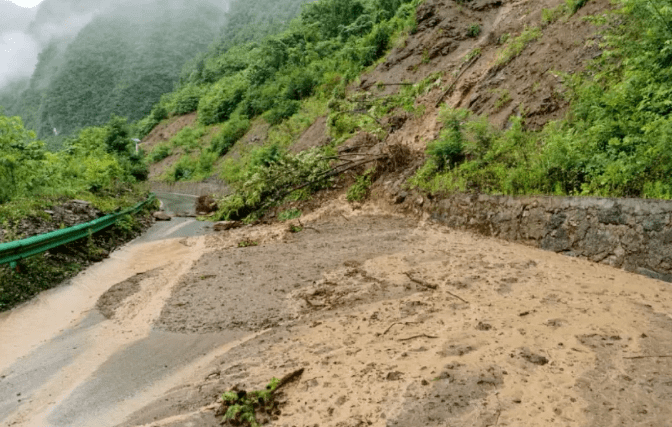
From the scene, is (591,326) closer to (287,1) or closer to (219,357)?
(219,357)

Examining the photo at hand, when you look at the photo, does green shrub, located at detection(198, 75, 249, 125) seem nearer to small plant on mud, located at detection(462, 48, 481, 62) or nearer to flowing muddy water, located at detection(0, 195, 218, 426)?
small plant on mud, located at detection(462, 48, 481, 62)

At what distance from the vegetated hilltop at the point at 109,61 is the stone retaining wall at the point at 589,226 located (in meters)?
97.5

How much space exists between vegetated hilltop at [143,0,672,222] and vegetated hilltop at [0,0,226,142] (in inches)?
3365

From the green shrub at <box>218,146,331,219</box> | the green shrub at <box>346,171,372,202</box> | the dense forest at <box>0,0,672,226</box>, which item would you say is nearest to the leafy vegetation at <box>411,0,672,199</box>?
the dense forest at <box>0,0,672,226</box>

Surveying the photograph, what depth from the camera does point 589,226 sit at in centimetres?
617

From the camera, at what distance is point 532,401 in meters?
3.05

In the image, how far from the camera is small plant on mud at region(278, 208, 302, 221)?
1295 cm

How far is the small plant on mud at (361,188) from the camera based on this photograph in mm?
12742

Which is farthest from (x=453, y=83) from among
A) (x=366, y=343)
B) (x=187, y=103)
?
(x=187, y=103)

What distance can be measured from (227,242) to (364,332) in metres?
7.27

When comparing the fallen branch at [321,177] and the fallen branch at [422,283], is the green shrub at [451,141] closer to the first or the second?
the fallen branch at [321,177]

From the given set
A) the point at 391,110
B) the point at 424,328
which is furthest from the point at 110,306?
the point at 391,110

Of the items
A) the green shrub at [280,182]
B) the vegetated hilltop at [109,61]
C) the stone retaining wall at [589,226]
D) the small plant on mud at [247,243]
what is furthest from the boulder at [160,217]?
the vegetated hilltop at [109,61]

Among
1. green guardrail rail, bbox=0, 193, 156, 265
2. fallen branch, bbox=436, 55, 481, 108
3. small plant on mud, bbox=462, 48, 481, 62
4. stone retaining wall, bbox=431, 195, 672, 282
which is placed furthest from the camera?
small plant on mud, bbox=462, 48, 481, 62
